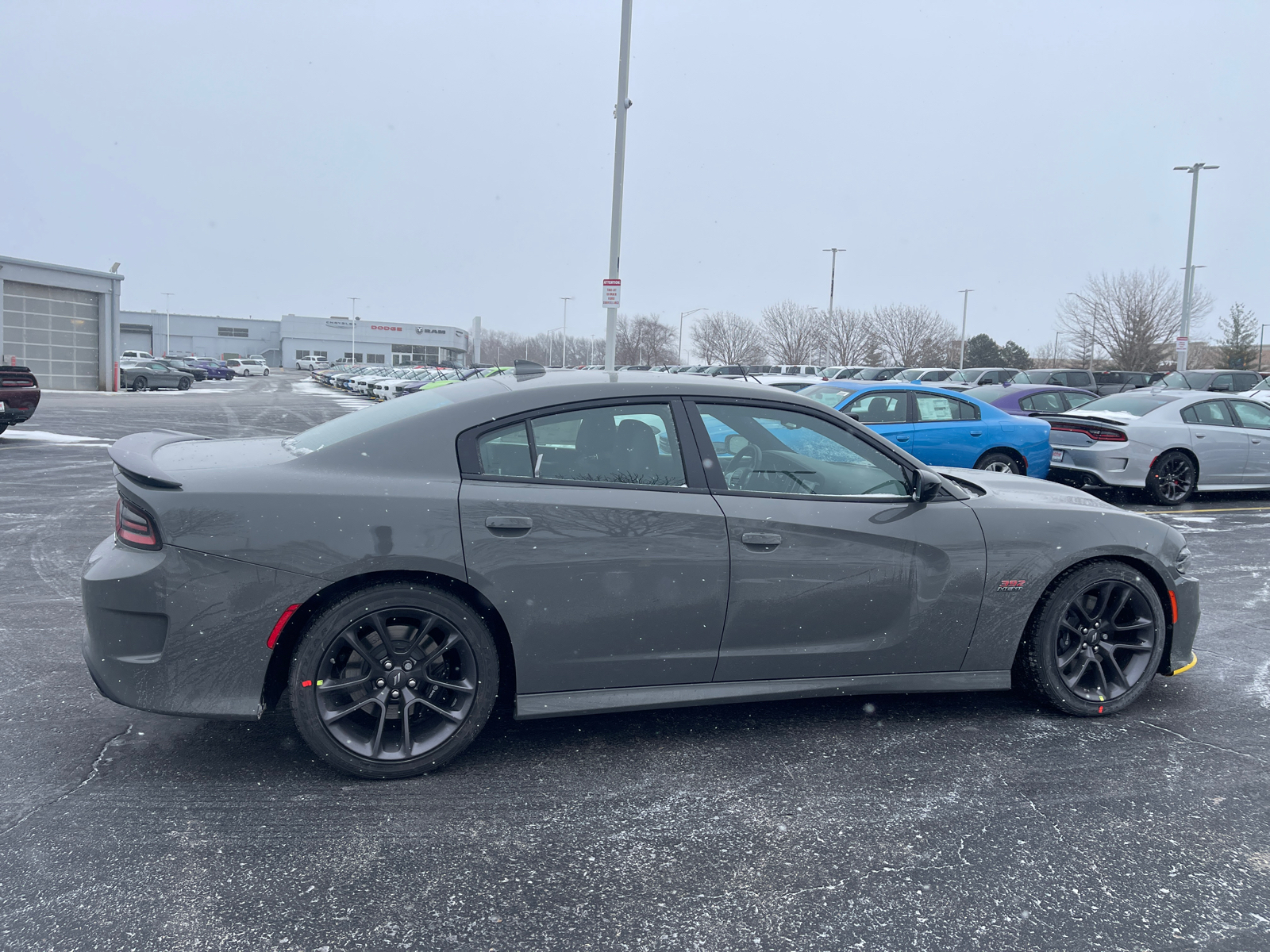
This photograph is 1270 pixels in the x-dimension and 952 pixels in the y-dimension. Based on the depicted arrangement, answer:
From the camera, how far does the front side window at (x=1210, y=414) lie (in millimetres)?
10922

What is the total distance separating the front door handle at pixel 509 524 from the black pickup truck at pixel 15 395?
13872mm

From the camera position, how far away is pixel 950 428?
10.9m

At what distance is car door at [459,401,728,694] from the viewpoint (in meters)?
3.33

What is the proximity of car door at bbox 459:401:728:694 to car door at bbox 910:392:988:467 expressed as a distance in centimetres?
776

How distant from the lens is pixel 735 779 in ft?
11.2

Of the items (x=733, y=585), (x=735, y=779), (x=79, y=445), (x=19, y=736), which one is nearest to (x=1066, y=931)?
(x=735, y=779)

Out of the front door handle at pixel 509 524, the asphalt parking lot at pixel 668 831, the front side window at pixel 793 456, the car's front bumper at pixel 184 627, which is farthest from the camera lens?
the front side window at pixel 793 456

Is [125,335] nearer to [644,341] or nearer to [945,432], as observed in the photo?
[644,341]

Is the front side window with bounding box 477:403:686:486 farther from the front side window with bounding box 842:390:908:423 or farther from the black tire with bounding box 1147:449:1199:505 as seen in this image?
the black tire with bounding box 1147:449:1199:505

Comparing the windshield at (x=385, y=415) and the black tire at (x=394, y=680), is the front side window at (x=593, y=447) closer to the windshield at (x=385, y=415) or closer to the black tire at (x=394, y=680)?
the windshield at (x=385, y=415)

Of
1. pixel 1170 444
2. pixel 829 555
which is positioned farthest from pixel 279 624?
pixel 1170 444

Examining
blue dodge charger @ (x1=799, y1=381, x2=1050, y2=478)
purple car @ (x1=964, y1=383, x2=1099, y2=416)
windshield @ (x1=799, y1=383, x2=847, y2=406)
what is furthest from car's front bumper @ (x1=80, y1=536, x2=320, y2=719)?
purple car @ (x1=964, y1=383, x2=1099, y2=416)

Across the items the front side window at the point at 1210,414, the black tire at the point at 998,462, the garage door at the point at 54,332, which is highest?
the garage door at the point at 54,332

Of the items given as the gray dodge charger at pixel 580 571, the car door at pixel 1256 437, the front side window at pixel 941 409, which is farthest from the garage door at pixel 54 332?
the car door at pixel 1256 437
